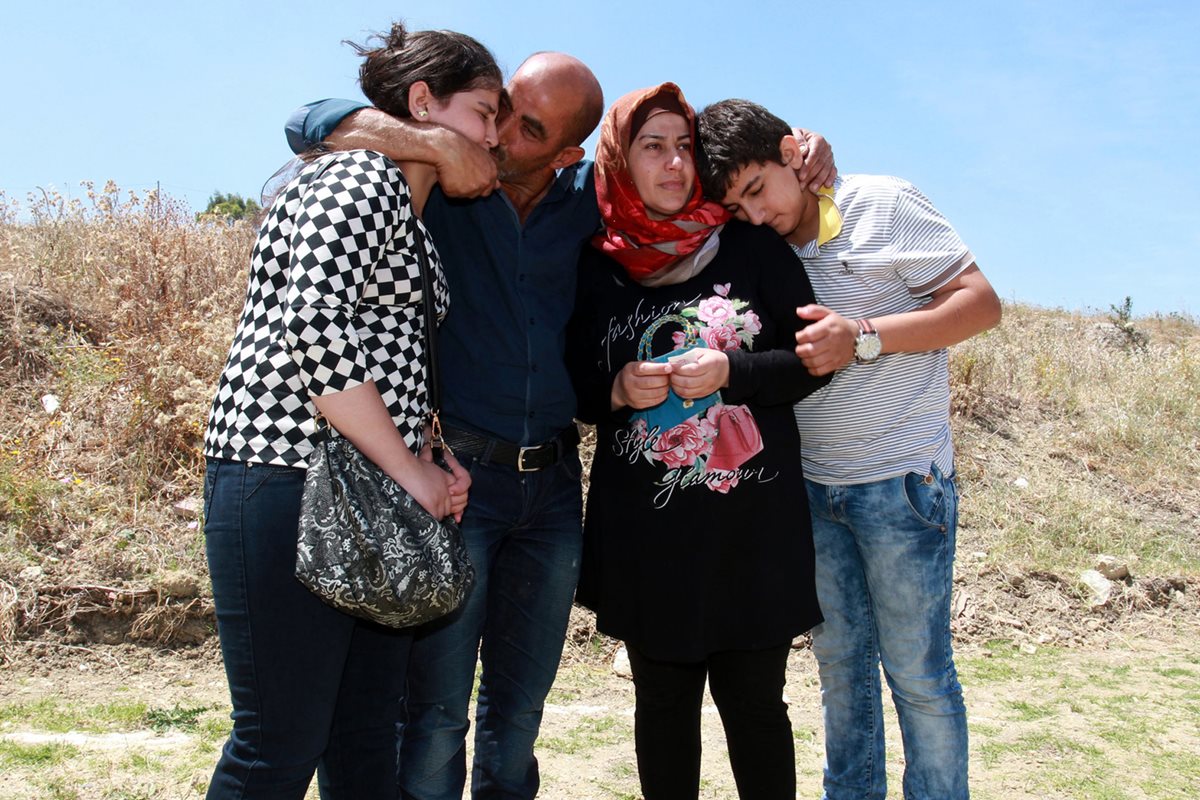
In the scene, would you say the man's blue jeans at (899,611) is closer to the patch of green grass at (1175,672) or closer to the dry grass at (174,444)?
the dry grass at (174,444)

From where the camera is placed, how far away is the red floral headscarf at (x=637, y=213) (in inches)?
95.9

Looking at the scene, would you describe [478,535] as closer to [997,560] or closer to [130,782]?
[130,782]

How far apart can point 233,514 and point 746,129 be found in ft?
5.19

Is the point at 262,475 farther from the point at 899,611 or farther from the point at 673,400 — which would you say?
the point at 899,611

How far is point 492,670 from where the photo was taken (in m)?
2.53

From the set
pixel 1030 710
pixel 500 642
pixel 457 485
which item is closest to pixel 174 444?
pixel 500 642

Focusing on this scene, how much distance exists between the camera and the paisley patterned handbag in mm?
1770

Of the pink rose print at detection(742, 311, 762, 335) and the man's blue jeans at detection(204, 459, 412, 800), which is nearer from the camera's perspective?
the man's blue jeans at detection(204, 459, 412, 800)

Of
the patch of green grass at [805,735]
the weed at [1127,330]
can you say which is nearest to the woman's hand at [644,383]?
the patch of green grass at [805,735]

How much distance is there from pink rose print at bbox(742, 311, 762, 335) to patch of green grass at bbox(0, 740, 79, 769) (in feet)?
8.85

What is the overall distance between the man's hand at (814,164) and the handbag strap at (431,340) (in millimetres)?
1053

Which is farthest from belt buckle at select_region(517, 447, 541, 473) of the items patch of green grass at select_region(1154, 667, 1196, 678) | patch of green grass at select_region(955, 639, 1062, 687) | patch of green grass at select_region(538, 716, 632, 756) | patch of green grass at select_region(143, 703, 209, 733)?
patch of green grass at select_region(1154, 667, 1196, 678)

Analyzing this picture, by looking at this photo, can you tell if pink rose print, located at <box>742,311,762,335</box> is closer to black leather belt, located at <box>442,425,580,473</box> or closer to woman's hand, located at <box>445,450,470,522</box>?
black leather belt, located at <box>442,425,580,473</box>

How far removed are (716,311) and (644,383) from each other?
0.29 m
